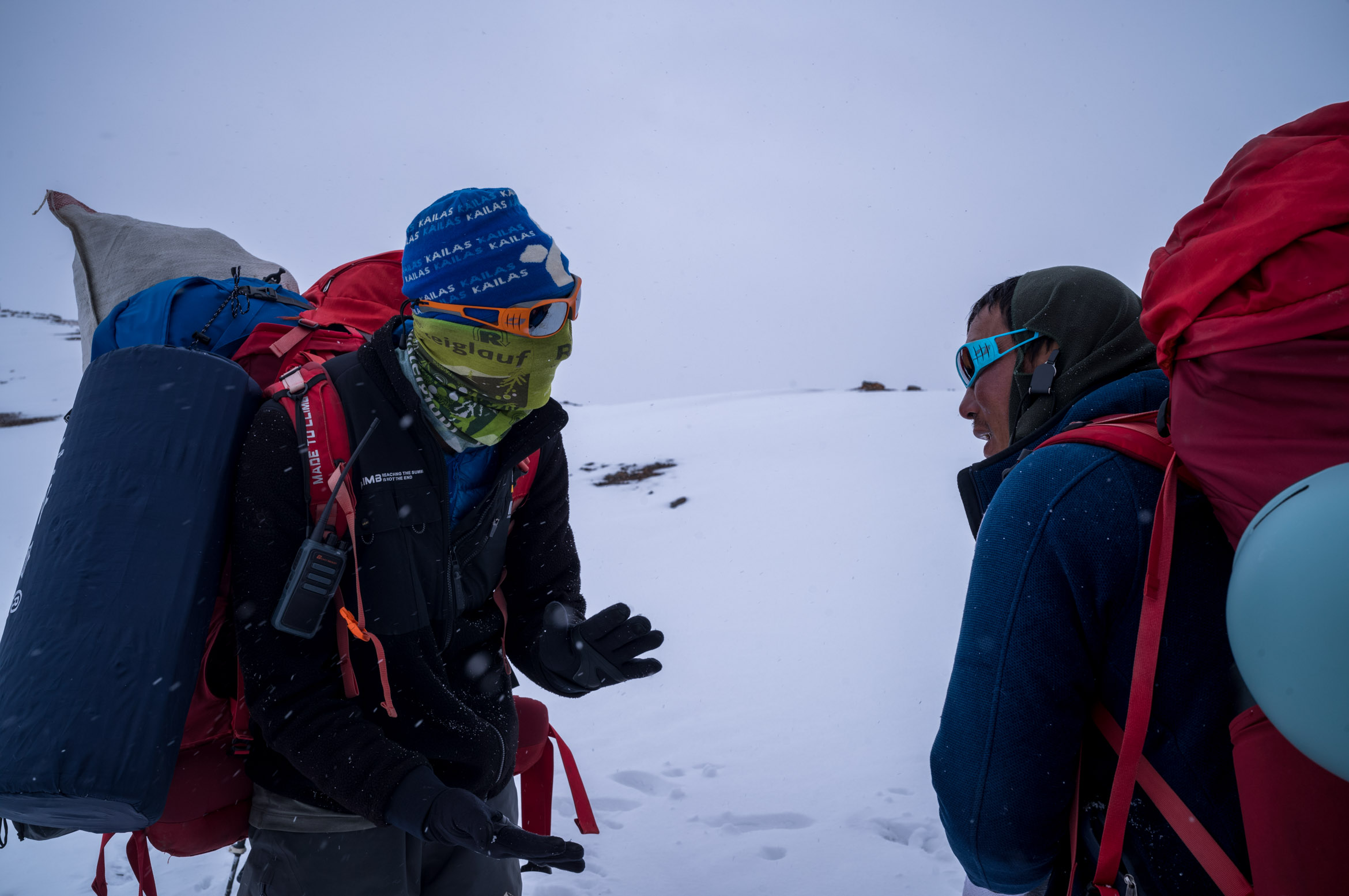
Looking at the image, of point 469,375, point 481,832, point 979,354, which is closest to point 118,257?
point 469,375

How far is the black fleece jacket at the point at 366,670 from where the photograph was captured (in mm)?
1506

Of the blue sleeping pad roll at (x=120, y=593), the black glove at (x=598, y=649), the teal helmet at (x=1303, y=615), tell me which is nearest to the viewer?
the teal helmet at (x=1303, y=615)

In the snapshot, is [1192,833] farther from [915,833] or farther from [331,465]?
[915,833]

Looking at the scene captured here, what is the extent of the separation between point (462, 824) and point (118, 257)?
1997 mm

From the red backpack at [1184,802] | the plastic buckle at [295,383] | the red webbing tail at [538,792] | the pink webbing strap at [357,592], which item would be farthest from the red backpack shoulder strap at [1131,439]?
the red webbing tail at [538,792]

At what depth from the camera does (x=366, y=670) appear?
5.58 ft

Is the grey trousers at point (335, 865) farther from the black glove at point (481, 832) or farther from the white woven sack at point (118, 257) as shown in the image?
the white woven sack at point (118, 257)

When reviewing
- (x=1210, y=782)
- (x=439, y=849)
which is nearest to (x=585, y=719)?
(x=439, y=849)

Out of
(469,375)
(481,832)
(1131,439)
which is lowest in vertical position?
(481,832)

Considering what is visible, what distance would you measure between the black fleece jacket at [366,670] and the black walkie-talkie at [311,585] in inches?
3.1

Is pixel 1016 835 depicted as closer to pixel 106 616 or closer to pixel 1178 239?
pixel 1178 239

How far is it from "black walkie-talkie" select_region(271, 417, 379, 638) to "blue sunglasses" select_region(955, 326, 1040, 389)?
5.46ft

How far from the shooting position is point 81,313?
209cm

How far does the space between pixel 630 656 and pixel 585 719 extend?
3.07 m
